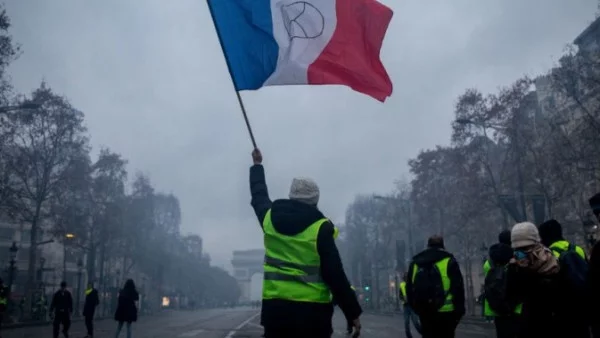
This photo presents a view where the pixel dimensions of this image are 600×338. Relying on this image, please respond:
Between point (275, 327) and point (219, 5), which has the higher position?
point (219, 5)

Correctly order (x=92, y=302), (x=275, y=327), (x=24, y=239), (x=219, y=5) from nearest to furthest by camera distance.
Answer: (x=275, y=327) → (x=219, y=5) → (x=92, y=302) → (x=24, y=239)

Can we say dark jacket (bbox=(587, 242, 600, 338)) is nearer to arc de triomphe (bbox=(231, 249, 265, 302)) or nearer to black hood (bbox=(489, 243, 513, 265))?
black hood (bbox=(489, 243, 513, 265))

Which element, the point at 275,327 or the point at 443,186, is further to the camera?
the point at 443,186

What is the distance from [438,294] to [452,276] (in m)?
0.26

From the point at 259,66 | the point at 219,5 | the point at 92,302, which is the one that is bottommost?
the point at 92,302

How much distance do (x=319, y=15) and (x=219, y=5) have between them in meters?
1.28

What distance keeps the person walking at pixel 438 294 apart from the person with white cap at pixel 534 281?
1.75 metres

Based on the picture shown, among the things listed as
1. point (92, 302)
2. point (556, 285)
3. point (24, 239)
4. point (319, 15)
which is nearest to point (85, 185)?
point (24, 239)

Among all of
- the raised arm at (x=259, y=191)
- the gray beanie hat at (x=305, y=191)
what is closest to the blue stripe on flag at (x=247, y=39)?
the raised arm at (x=259, y=191)

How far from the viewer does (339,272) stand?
427cm

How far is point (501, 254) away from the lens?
682cm

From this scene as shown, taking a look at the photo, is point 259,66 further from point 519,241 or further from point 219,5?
point 519,241

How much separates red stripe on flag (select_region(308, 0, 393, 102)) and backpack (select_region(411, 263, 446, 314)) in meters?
2.04

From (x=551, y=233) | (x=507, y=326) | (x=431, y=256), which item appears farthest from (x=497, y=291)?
(x=551, y=233)
